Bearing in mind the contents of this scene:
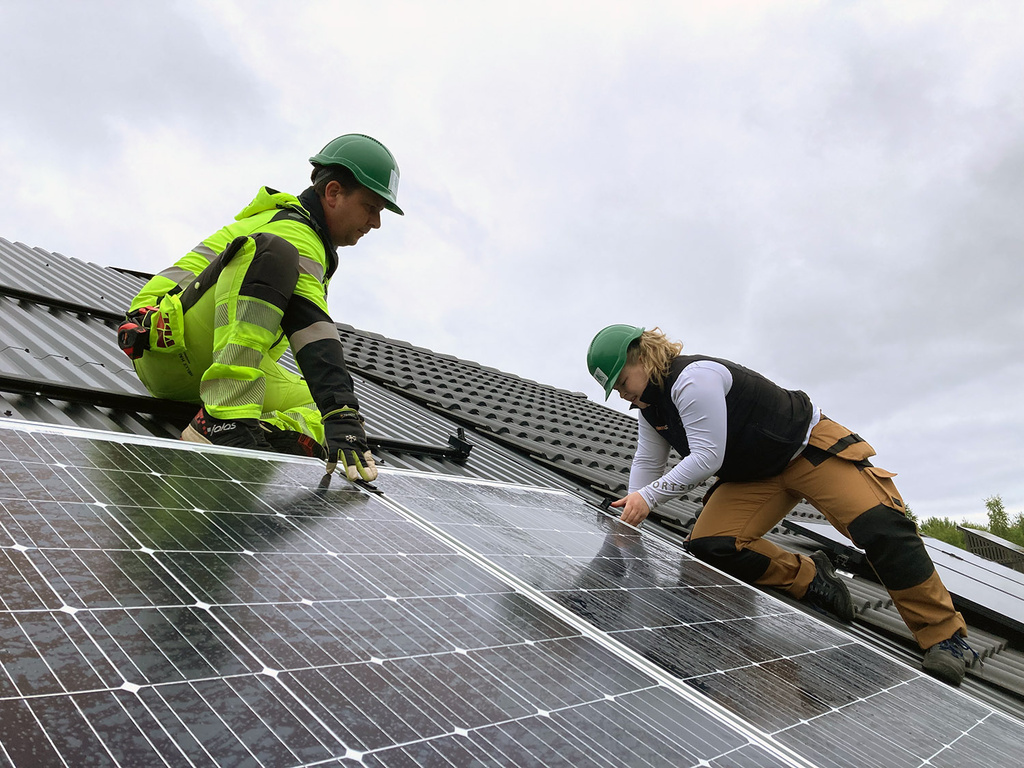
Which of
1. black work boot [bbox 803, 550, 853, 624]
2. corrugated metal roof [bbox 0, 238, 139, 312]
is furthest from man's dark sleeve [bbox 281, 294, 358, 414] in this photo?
corrugated metal roof [bbox 0, 238, 139, 312]

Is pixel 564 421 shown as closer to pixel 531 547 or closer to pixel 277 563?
pixel 531 547

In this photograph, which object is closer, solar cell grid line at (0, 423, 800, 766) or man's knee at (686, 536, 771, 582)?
solar cell grid line at (0, 423, 800, 766)

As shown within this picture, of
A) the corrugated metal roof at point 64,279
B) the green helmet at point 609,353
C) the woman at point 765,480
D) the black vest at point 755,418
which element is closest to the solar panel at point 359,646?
the woman at point 765,480

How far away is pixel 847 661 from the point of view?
3369 millimetres

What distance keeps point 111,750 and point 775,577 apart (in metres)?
4.68

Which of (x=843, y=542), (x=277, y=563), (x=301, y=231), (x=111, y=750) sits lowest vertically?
(x=111, y=750)

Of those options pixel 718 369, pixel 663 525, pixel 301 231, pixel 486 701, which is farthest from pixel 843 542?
pixel 486 701

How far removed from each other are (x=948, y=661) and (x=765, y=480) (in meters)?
1.46

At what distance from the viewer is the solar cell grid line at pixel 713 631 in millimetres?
2517

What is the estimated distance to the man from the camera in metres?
3.64

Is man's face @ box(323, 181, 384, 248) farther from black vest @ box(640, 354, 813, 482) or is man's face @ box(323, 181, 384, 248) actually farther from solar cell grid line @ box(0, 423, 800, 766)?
black vest @ box(640, 354, 813, 482)

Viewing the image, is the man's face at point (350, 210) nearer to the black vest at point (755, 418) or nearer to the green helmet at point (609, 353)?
the green helmet at point (609, 353)

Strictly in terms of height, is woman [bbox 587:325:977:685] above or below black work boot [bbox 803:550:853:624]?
above

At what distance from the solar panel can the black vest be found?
61.2 inches
